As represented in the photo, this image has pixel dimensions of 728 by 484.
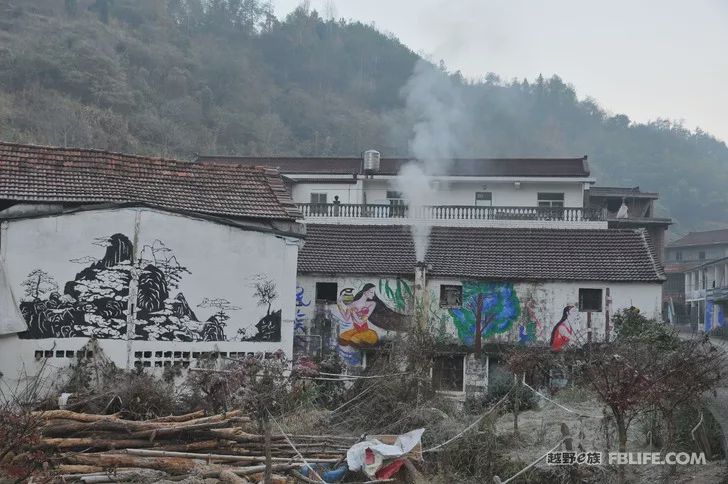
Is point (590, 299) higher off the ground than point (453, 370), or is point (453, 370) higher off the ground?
point (590, 299)

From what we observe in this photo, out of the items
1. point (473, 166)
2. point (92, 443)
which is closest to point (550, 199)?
point (473, 166)

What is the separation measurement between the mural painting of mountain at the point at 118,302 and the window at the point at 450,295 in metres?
8.69

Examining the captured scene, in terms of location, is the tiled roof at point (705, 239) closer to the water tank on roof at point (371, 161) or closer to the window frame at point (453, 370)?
the water tank on roof at point (371, 161)

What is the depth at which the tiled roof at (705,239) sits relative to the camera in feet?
184

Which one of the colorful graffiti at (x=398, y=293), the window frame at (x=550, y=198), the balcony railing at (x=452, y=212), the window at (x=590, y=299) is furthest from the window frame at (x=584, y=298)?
the window frame at (x=550, y=198)

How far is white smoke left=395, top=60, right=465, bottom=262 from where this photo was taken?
95.3ft

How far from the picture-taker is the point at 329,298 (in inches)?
995

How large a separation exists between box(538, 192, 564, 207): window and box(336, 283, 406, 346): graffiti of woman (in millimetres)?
11797

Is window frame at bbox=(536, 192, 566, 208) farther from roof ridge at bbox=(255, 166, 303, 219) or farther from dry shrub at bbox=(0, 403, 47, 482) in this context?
dry shrub at bbox=(0, 403, 47, 482)

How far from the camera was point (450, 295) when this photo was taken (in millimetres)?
25188

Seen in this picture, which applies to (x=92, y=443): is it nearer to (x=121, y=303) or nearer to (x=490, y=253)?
(x=121, y=303)

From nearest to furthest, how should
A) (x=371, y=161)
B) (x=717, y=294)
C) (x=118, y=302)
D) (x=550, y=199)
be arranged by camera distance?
(x=118, y=302), (x=550, y=199), (x=371, y=161), (x=717, y=294)

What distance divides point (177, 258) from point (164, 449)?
22.1 feet

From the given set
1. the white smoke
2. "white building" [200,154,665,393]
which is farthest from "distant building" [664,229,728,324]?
"white building" [200,154,665,393]
